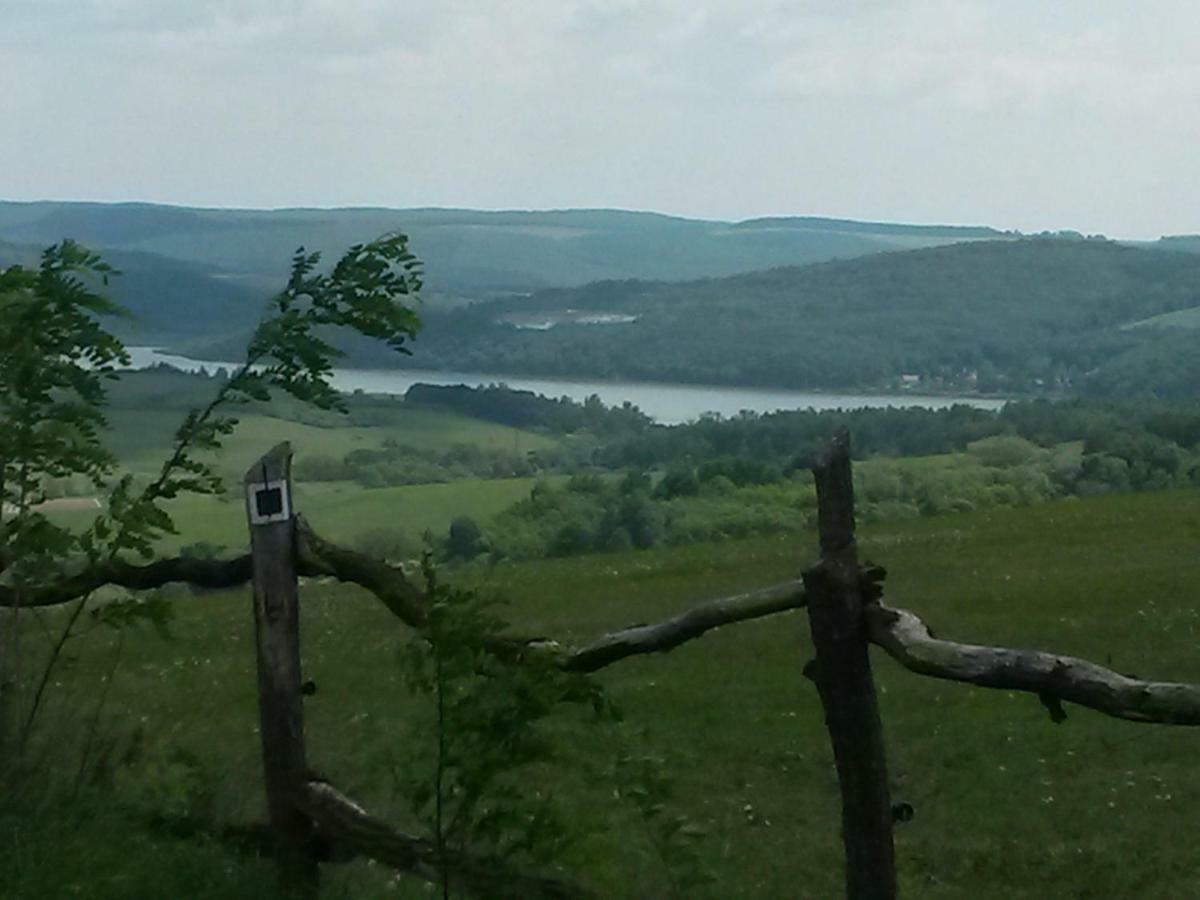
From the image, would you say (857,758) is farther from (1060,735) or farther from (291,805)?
(1060,735)

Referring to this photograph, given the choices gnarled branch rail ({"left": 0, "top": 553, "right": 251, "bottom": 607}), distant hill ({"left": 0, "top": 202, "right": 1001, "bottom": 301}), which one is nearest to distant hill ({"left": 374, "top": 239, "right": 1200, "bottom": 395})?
distant hill ({"left": 0, "top": 202, "right": 1001, "bottom": 301})

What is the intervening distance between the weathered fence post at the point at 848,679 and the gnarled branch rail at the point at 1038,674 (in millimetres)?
88

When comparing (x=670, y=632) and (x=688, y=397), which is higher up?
(x=670, y=632)

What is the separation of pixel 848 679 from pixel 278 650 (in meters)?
1.74

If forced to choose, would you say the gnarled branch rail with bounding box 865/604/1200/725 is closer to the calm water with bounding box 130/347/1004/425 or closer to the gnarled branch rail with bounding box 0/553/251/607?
Result: the gnarled branch rail with bounding box 0/553/251/607

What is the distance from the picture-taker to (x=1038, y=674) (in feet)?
15.0

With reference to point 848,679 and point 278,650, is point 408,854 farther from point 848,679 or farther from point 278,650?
point 848,679

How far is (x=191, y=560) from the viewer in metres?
6.35

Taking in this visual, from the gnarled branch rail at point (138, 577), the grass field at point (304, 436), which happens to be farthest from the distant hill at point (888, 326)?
the gnarled branch rail at point (138, 577)

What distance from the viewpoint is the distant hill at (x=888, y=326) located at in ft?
249

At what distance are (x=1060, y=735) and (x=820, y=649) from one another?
21.6ft

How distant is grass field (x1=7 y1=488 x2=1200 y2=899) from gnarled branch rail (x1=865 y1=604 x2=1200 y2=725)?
79cm

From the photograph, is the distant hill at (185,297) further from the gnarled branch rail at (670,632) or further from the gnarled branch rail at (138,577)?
the gnarled branch rail at (670,632)

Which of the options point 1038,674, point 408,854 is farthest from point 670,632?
point 1038,674
